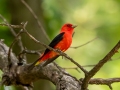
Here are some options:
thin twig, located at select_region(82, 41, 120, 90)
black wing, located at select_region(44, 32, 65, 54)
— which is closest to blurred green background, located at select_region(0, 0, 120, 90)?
black wing, located at select_region(44, 32, 65, 54)

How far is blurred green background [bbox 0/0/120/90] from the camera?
485cm

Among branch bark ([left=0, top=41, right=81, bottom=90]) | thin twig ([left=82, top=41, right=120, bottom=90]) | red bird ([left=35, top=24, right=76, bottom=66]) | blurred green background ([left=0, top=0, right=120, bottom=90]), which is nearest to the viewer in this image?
thin twig ([left=82, top=41, right=120, bottom=90])

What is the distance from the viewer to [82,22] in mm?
7422

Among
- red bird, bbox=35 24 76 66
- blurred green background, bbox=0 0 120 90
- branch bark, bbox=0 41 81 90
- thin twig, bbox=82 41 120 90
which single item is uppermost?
blurred green background, bbox=0 0 120 90

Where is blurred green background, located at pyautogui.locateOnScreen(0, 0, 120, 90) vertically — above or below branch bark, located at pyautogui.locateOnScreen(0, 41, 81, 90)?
above

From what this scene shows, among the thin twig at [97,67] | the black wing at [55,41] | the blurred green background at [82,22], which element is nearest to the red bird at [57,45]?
the black wing at [55,41]

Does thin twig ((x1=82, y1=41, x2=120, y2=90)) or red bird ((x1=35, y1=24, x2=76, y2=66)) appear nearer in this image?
thin twig ((x1=82, y1=41, x2=120, y2=90))

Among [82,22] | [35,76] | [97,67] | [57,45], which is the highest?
[82,22]

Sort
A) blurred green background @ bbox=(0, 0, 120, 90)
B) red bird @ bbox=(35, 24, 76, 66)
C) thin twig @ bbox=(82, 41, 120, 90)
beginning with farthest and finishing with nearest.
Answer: blurred green background @ bbox=(0, 0, 120, 90) → red bird @ bbox=(35, 24, 76, 66) → thin twig @ bbox=(82, 41, 120, 90)

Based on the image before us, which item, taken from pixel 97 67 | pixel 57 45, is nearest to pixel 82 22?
pixel 57 45

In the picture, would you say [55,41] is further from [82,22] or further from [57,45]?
[82,22]

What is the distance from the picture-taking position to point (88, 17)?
288 inches

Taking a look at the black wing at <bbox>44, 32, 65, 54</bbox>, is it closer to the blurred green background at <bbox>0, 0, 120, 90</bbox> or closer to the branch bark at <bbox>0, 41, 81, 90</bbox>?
the branch bark at <bbox>0, 41, 81, 90</bbox>

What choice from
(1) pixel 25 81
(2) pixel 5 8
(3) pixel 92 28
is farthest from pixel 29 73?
(3) pixel 92 28
